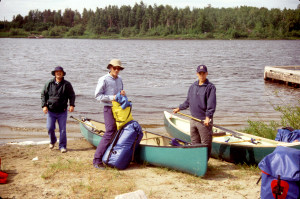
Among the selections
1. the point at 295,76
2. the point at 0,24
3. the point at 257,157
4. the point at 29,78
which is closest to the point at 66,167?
the point at 257,157

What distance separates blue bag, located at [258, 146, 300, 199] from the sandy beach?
0.97 metres

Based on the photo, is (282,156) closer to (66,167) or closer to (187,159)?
(187,159)

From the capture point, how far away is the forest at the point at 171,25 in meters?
128

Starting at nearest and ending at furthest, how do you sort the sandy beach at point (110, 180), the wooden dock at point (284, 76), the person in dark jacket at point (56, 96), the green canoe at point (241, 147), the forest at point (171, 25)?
1. the sandy beach at point (110, 180)
2. the green canoe at point (241, 147)
3. the person in dark jacket at point (56, 96)
4. the wooden dock at point (284, 76)
5. the forest at point (171, 25)

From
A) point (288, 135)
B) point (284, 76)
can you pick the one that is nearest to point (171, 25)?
point (284, 76)

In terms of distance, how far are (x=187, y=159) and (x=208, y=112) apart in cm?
99

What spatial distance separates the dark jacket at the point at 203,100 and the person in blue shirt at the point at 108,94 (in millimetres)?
1383

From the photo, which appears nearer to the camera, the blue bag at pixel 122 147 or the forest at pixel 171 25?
the blue bag at pixel 122 147

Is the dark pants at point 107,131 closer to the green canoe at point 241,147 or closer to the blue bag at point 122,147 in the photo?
the blue bag at point 122,147

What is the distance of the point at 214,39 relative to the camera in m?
128

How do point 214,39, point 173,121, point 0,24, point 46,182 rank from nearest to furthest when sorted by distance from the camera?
1. point 46,182
2. point 173,121
3. point 214,39
4. point 0,24

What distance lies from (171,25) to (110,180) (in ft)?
441

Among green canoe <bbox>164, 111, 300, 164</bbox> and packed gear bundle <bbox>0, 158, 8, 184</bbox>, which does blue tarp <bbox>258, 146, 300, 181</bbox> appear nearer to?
green canoe <bbox>164, 111, 300, 164</bbox>

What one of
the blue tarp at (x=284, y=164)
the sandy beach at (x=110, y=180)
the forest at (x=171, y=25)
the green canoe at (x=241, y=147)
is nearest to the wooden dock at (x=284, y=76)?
the green canoe at (x=241, y=147)
